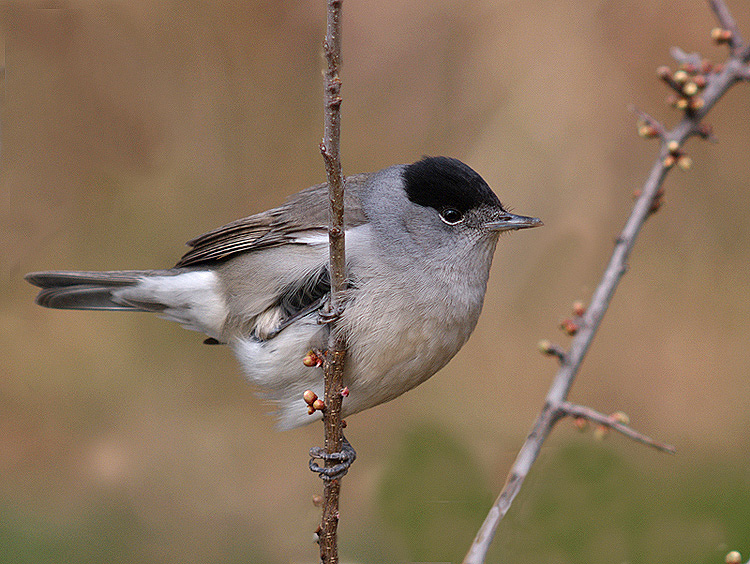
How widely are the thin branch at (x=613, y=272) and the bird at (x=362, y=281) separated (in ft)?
2.66

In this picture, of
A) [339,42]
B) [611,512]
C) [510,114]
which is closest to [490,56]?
[510,114]

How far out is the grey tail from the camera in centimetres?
389

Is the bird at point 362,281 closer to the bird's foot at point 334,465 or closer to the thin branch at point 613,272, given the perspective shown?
the bird's foot at point 334,465

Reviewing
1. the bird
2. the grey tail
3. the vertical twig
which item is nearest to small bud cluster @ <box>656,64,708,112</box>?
the bird

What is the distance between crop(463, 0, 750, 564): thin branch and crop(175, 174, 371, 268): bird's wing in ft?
4.25

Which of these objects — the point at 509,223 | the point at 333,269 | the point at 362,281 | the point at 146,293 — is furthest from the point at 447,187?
the point at 146,293

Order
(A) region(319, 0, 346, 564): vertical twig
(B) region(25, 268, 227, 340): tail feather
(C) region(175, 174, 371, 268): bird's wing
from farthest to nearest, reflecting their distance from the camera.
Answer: (B) region(25, 268, 227, 340): tail feather, (C) region(175, 174, 371, 268): bird's wing, (A) region(319, 0, 346, 564): vertical twig

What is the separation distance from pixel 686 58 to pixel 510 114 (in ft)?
8.36

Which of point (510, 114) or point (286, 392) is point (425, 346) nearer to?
point (286, 392)

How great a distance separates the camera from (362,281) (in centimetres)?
310

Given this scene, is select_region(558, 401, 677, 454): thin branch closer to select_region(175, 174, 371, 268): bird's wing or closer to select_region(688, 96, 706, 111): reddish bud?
select_region(688, 96, 706, 111): reddish bud

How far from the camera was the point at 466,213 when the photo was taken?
3389 mm

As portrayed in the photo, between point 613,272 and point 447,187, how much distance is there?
1160 mm

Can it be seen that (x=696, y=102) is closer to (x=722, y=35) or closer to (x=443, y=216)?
(x=722, y=35)
